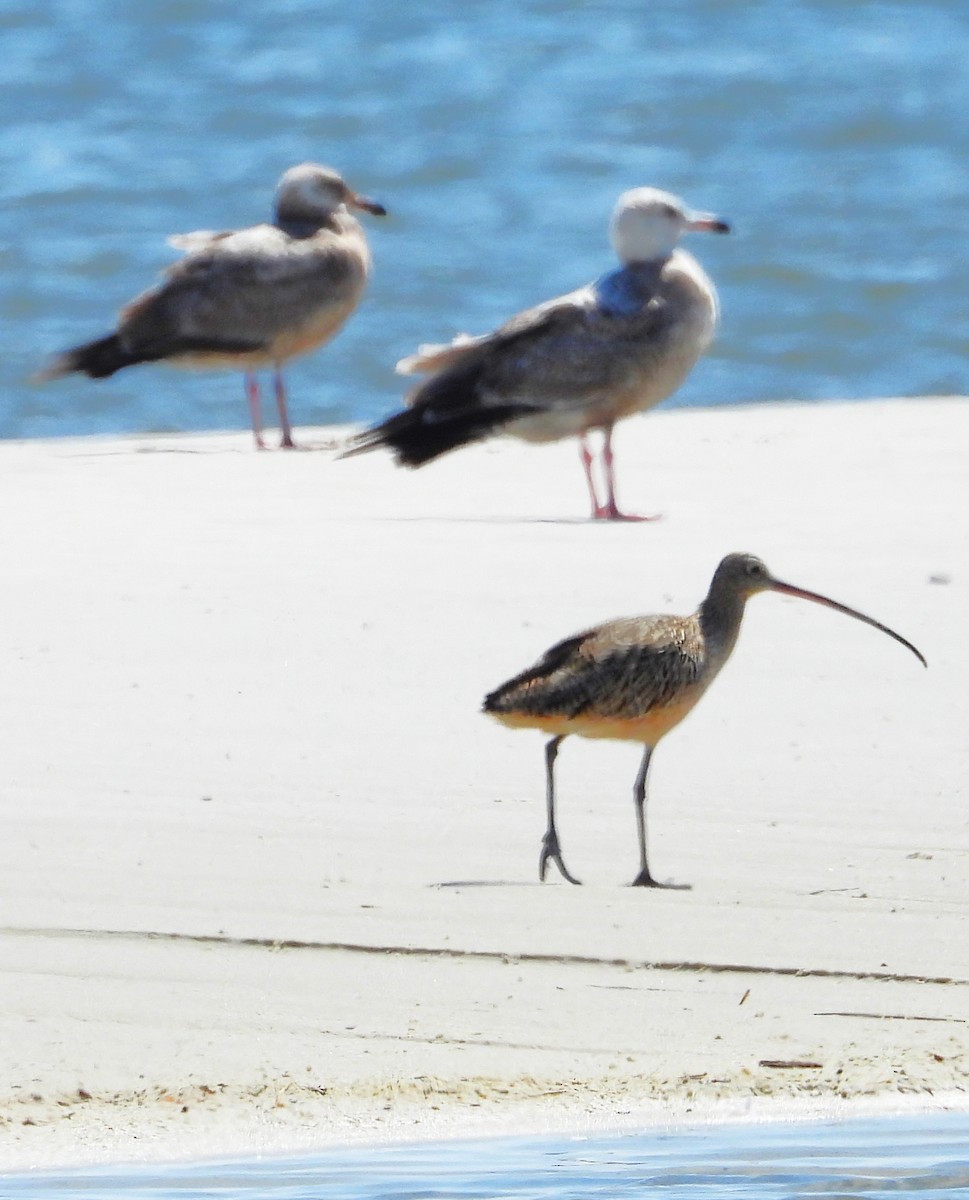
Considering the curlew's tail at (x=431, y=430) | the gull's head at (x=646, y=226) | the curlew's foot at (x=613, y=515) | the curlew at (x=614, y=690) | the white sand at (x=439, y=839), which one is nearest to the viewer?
the white sand at (x=439, y=839)

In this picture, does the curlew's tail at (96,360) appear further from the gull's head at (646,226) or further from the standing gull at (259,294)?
the gull's head at (646,226)

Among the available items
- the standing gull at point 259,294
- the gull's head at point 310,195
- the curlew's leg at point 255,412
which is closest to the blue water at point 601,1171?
the curlew's leg at point 255,412

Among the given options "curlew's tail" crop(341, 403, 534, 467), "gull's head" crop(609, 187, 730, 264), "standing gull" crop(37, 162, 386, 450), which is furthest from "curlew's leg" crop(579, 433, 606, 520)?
"standing gull" crop(37, 162, 386, 450)

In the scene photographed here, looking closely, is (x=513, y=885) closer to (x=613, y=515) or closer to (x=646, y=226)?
(x=613, y=515)

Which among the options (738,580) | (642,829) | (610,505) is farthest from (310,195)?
(642,829)

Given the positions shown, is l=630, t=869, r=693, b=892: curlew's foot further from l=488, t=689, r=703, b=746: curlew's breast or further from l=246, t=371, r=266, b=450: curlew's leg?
l=246, t=371, r=266, b=450: curlew's leg

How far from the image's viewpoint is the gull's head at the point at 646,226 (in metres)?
11.6

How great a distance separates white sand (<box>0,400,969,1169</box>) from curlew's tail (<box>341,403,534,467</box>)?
1.05 meters

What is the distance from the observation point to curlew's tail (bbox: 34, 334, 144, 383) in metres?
15.1

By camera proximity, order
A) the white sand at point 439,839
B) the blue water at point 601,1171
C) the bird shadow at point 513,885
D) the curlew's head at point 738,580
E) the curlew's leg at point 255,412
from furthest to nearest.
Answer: the curlew's leg at point 255,412 → the curlew's head at point 738,580 → the bird shadow at point 513,885 → the white sand at point 439,839 → the blue water at point 601,1171

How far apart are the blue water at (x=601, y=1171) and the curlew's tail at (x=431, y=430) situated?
260 inches

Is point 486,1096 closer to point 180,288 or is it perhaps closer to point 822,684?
point 822,684

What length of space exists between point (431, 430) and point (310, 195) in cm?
380

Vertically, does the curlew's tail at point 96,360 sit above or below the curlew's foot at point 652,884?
above
